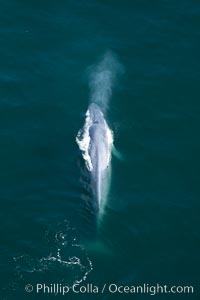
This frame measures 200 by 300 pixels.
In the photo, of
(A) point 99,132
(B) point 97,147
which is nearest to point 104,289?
(B) point 97,147

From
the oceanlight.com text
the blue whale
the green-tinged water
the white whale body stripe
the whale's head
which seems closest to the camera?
the oceanlight.com text

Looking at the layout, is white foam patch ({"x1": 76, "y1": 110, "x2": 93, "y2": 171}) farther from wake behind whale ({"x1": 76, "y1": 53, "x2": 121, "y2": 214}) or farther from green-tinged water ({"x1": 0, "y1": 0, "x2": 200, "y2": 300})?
green-tinged water ({"x1": 0, "y1": 0, "x2": 200, "y2": 300})

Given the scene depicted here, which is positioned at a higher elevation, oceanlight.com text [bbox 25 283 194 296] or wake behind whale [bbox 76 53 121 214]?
wake behind whale [bbox 76 53 121 214]

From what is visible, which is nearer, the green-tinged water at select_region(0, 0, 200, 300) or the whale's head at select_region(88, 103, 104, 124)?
the green-tinged water at select_region(0, 0, 200, 300)

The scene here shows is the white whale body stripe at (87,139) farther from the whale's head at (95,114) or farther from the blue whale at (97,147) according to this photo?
the whale's head at (95,114)

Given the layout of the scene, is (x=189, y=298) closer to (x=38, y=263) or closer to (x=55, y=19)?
(x=38, y=263)

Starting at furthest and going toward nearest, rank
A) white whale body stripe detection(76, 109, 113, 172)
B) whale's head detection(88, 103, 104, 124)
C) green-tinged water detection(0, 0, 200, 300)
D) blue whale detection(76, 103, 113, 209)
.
A: 1. whale's head detection(88, 103, 104, 124)
2. white whale body stripe detection(76, 109, 113, 172)
3. blue whale detection(76, 103, 113, 209)
4. green-tinged water detection(0, 0, 200, 300)

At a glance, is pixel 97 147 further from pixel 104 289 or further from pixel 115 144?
pixel 104 289

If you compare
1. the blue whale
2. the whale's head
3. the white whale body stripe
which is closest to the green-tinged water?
the white whale body stripe
